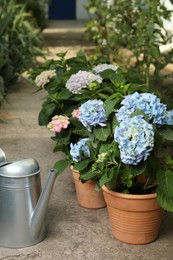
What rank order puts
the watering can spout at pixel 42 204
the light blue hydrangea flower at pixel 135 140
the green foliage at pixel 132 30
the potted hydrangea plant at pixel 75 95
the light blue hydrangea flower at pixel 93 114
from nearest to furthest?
the light blue hydrangea flower at pixel 135 140 → the watering can spout at pixel 42 204 → the light blue hydrangea flower at pixel 93 114 → the potted hydrangea plant at pixel 75 95 → the green foliage at pixel 132 30

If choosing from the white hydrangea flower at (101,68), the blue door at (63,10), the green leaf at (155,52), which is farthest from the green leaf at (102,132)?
the blue door at (63,10)

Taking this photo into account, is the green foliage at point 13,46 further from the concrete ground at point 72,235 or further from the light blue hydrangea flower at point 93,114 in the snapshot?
the light blue hydrangea flower at point 93,114

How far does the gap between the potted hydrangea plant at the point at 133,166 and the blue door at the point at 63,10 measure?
726 inches

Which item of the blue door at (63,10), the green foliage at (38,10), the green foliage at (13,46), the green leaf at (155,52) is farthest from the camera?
the blue door at (63,10)

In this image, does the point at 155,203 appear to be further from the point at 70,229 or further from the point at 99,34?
the point at 99,34

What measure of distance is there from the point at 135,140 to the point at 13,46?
15.3 ft

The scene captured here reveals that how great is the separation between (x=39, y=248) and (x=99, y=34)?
5.88 m

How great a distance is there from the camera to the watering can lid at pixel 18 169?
3.02 m

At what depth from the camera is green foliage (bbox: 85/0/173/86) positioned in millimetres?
5602

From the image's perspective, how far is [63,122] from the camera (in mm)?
A: 3553

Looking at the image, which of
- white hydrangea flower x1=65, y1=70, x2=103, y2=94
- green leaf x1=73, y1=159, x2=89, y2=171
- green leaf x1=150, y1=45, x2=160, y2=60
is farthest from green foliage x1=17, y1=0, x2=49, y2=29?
green leaf x1=73, y1=159, x2=89, y2=171

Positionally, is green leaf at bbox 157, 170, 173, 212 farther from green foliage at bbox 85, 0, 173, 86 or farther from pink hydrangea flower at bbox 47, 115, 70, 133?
green foliage at bbox 85, 0, 173, 86

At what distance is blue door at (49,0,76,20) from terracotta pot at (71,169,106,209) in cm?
1815

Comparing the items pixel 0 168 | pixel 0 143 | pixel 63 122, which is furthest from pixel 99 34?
pixel 0 168
